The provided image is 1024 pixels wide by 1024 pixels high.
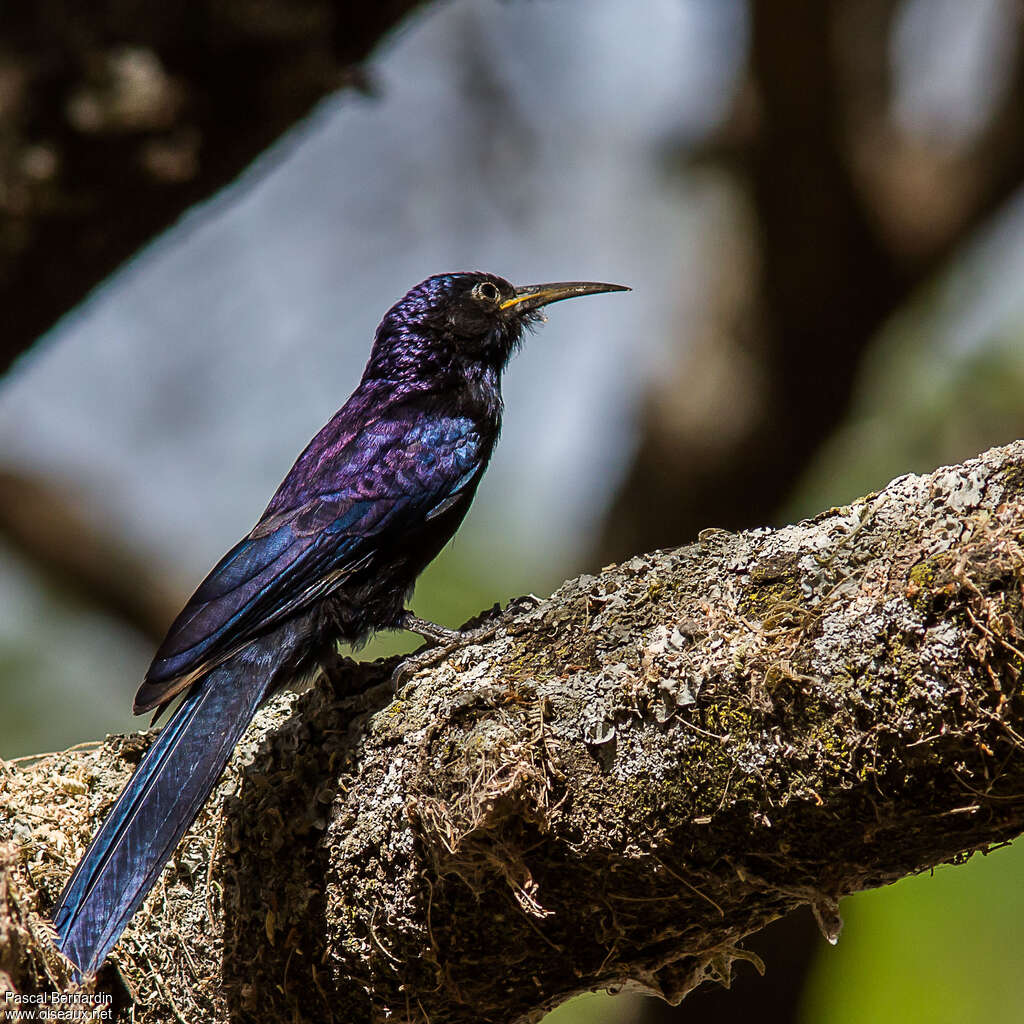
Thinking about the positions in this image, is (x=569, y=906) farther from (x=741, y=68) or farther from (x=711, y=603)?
(x=741, y=68)

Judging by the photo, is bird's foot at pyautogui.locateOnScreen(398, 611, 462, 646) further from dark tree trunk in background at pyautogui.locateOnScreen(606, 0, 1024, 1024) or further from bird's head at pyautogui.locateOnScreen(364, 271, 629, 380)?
dark tree trunk in background at pyautogui.locateOnScreen(606, 0, 1024, 1024)

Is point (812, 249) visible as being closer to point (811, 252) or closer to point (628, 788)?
point (811, 252)

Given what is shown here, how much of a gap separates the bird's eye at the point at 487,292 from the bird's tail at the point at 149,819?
7.52 feet

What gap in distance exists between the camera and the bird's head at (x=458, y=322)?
4.96m

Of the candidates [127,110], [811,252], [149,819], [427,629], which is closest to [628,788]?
[149,819]

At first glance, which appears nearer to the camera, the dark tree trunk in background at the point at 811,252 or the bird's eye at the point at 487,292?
the bird's eye at the point at 487,292

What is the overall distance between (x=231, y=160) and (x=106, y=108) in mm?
415

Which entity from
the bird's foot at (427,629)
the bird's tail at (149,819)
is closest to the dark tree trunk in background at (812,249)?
the bird's foot at (427,629)

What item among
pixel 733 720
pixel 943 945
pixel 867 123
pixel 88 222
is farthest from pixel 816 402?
pixel 733 720

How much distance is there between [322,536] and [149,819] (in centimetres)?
122

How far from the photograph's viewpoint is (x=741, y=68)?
591 cm

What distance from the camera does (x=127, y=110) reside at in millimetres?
3701

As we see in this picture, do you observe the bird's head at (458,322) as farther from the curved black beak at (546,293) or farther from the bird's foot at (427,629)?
the bird's foot at (427,629)

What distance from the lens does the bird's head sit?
496 cm
